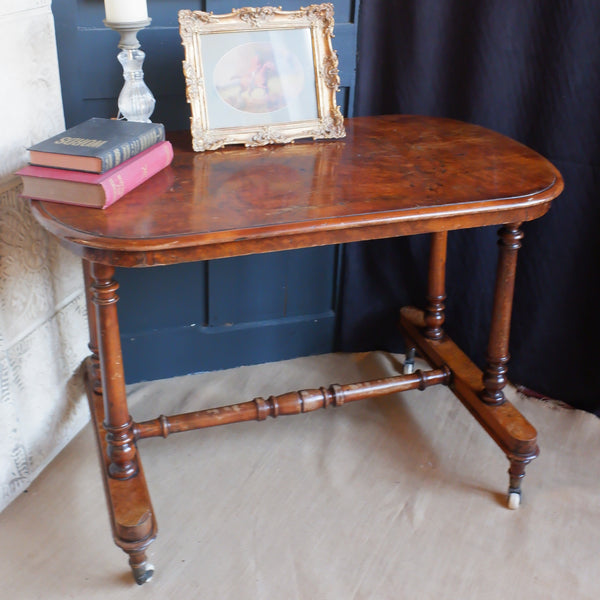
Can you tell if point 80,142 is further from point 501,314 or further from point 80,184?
point 501,314

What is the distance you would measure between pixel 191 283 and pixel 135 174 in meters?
0.72

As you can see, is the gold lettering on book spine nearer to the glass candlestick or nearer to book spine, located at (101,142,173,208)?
book spine, located at (101,142,173,208)

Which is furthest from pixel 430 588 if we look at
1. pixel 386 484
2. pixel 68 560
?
pixel 68 560

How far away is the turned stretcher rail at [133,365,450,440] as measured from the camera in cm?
184

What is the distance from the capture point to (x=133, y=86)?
1.71m

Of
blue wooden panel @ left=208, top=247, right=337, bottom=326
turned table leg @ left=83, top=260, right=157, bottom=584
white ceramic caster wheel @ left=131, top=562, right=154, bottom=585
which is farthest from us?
blue wooden panel @ left=208, top=247, right=337, bottom=326

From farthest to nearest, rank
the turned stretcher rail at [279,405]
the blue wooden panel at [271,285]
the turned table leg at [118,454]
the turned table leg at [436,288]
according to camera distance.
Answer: the blue wooden panel at [271,285] → the turned table leg at [436,288] → the turned stretcher rail at [279,405] → the turned table leg at [118,454]

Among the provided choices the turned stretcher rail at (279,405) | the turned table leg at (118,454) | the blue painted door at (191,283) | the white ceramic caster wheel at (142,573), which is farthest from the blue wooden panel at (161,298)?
the white ceramic caster wheel at (142,573)

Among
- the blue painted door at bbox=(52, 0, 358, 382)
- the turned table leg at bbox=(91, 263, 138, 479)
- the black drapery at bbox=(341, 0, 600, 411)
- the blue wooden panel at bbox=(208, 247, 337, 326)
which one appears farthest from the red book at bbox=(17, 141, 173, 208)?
the black drapery at bbox=(341, 0, 600, 411)

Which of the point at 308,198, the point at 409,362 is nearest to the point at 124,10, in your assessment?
the point at 308,198

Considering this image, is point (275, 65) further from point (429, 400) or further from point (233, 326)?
point (429, 400)

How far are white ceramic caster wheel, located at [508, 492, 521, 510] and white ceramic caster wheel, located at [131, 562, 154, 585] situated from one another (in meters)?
0.85

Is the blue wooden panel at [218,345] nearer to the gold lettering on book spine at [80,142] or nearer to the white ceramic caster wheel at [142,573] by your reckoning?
the white ceramic caster wheel at [142,573]

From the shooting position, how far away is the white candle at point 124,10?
160 centimetres
